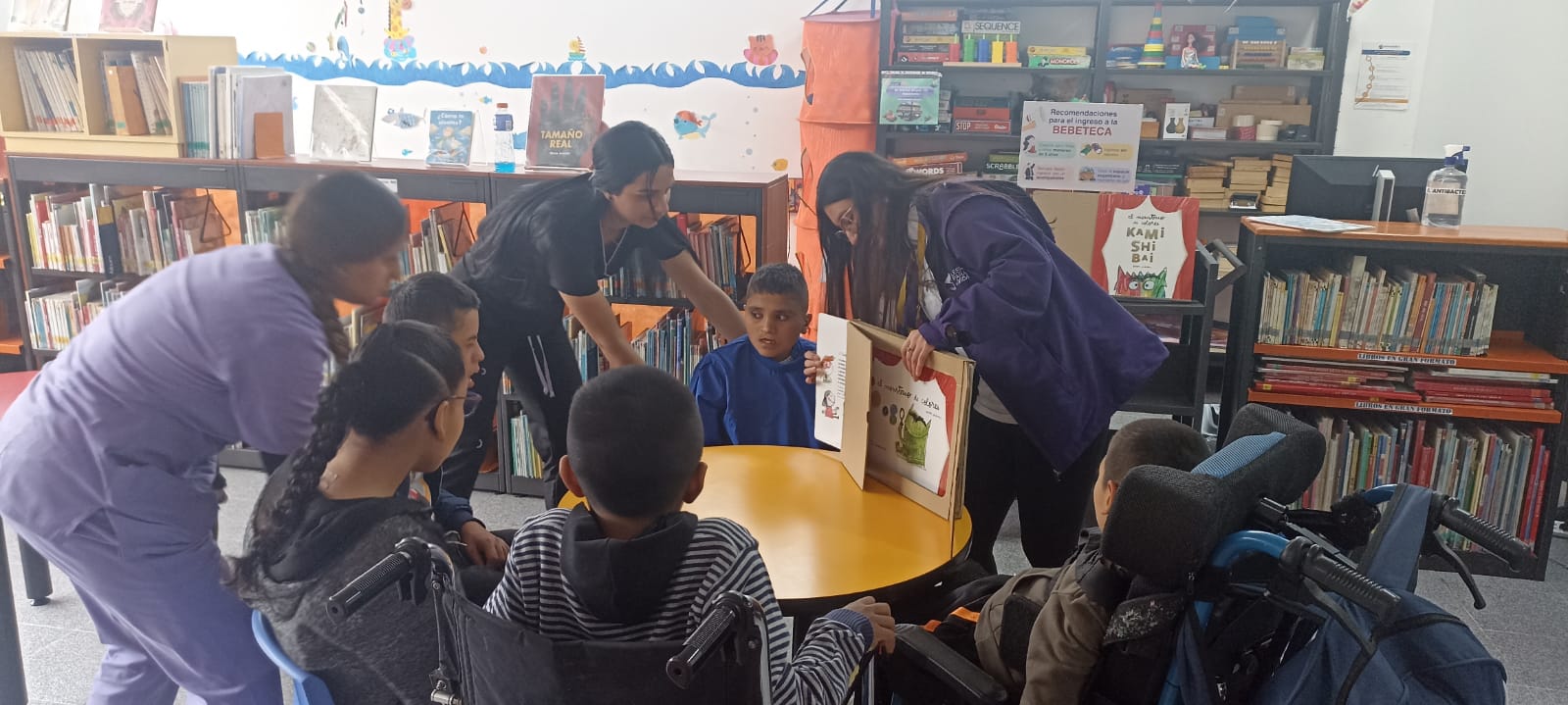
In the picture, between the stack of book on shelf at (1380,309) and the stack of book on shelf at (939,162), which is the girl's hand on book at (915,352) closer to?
the stack of book on shelf at (1380,309)

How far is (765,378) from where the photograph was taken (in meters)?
2.62

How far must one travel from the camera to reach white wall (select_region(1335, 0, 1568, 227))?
4.68 meters

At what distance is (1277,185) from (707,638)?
187 inches

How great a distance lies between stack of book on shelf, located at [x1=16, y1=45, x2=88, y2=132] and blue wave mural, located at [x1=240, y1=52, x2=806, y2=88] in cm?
206

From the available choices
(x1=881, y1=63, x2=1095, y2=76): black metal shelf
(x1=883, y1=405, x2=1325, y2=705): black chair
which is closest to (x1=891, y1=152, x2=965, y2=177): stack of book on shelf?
(x1=881, y1=63, x2=1095, y2=76): black metal shelf

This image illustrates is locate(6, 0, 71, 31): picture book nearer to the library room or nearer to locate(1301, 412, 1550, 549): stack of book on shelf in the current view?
the library room

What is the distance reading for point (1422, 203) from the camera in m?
3.24

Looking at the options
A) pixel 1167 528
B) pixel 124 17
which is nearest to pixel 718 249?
pixel 124 17

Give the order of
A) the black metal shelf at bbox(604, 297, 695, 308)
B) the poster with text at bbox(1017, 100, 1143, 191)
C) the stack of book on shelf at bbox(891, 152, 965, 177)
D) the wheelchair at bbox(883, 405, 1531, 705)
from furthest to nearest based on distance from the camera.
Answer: the stack of book on shelf at bbox(891, 152, 965, 177) → the poster with text at bbox(1017, 100, 1143, 191) → the black metal shelf at bbox(604, 297, 695, 308) → the wheelchair at bbox(883, 405, 1531, 705)

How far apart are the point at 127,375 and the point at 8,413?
300 millimetres

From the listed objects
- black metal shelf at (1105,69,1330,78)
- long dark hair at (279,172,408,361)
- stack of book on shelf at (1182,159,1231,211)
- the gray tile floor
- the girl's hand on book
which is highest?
black metal shelf at (1105,69,1330,78)

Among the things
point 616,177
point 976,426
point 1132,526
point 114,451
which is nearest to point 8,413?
point 114,451

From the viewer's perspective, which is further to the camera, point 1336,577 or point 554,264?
point 554,264

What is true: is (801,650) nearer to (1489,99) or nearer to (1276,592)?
(1276,592)
